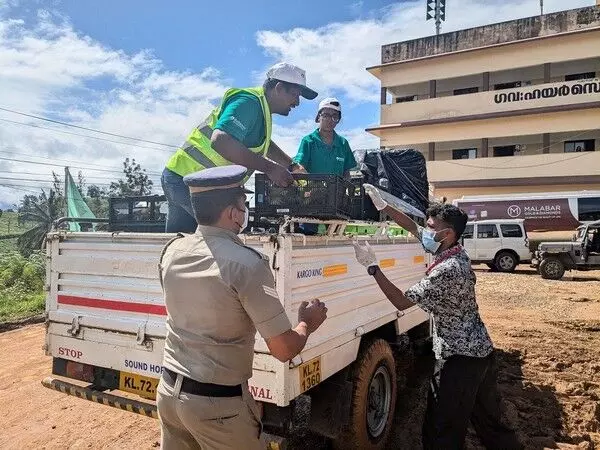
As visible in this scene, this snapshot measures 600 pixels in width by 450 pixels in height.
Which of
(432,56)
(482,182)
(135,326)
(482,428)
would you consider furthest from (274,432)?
(432,56)

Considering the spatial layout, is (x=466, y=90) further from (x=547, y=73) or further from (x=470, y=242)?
(x=470, y=242)

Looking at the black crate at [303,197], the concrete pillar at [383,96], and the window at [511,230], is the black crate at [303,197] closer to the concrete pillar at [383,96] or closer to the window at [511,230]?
the window at [511,230]

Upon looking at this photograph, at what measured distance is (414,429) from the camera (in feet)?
13.5

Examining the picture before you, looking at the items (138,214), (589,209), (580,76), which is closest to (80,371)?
(138,214)

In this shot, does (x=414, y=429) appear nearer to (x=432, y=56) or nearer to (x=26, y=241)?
(x=26, y=241)

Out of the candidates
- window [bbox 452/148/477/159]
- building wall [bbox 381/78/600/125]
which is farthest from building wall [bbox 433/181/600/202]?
building wall [bbox 381/78/600/125]

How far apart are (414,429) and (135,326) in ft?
8.01

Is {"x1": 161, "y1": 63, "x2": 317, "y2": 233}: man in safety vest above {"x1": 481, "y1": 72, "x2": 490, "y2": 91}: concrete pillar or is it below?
below

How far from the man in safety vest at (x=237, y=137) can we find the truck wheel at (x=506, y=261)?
15906mm

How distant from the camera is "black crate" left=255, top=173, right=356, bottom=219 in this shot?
11.1 feet

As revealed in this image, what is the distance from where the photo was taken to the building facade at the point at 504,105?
22375mm

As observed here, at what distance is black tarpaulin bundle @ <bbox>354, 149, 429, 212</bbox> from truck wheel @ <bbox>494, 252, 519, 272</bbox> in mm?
12969

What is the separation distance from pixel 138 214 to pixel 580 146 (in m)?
24.8

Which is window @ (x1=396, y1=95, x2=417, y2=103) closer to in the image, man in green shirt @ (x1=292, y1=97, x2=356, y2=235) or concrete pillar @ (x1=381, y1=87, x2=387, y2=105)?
concrete pillar @ (x1=381, y1=87, x2=387, y2=105)
